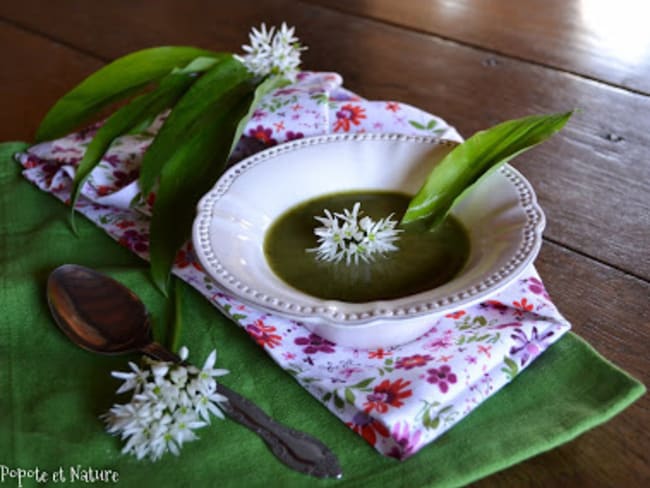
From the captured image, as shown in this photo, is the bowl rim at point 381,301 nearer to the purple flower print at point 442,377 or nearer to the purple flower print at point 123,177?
the purple flower print at point 442,377

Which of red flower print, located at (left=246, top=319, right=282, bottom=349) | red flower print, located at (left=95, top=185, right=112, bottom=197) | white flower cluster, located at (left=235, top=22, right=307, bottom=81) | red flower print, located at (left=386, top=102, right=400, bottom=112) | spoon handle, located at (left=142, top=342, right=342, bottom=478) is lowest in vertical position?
red flower print, located at (left=95, top=185, right=112, bottom=197)

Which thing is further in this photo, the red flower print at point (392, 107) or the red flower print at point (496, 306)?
the red flower print at point (392, 107)

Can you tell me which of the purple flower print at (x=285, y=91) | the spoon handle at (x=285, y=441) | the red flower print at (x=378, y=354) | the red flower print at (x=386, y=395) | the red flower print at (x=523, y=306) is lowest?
the spoon handle at (x=285, y=441)

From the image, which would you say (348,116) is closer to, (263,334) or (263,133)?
(263,133)

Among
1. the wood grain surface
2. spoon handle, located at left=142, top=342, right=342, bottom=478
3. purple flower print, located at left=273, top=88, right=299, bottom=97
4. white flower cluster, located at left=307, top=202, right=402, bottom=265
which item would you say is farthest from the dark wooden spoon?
the wood grain surface

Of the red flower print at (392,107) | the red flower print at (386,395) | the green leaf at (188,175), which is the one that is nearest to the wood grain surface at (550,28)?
the red flower print at (392,107)

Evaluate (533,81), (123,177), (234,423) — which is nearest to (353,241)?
(234,423)

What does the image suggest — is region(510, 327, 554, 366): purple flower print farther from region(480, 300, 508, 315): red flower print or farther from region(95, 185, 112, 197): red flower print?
region(95, 185, 112, 197): red flower print

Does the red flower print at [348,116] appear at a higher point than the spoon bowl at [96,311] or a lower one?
higher
